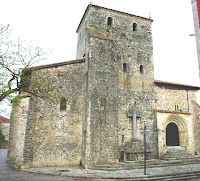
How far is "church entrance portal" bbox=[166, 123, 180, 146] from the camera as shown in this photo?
16422 millimetres

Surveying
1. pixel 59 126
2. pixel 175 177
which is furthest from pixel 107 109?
pixel 175 177

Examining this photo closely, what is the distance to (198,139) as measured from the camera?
630 inches

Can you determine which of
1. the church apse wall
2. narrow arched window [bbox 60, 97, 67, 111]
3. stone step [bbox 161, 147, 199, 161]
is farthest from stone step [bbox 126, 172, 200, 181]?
narrow arched window [bbox 60, 97, 67, 111]

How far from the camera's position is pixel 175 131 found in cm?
1655

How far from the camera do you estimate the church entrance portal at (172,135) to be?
647 inches

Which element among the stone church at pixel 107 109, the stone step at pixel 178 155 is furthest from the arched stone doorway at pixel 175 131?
the stone step at pixel 178 155

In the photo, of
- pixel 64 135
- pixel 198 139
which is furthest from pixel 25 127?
pixel 198 139

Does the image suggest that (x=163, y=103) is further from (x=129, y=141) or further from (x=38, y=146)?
(x=38, y=146)

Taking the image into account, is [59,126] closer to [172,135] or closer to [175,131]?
[172,135]

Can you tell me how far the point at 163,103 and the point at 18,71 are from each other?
12.5 metres

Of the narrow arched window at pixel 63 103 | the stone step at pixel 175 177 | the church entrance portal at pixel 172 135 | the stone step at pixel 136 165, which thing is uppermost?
the narrow arched window at pixel 63 103

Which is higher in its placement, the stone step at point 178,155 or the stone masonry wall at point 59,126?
the stone masonry wall at point 59,126

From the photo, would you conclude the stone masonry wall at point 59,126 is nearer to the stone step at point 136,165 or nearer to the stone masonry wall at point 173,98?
the stone step at point 136,165

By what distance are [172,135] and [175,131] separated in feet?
1.49
